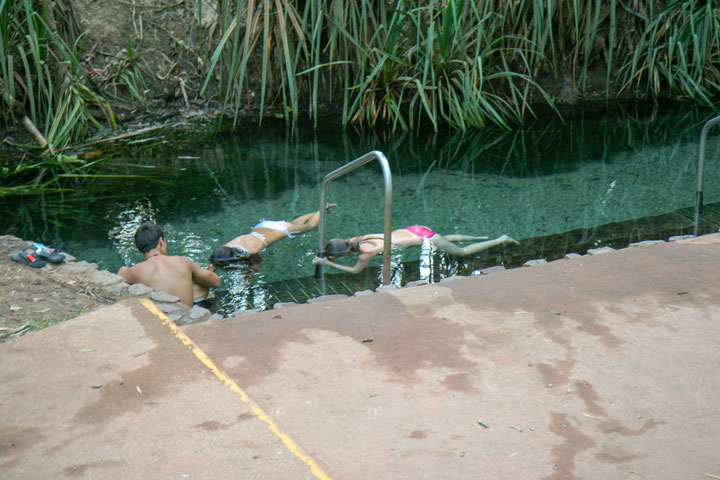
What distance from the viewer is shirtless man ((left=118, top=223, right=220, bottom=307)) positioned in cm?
331

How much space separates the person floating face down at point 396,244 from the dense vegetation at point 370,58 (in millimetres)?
2354

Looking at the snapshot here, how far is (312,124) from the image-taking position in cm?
768

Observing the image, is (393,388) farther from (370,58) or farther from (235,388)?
(370,58)

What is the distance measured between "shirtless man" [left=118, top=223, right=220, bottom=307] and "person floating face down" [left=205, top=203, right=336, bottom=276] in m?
0.59

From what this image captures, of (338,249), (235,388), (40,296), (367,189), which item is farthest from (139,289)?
(367,189)

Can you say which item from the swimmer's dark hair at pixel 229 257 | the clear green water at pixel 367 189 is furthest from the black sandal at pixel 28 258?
the swimmer's dark hair at pixel 229 257

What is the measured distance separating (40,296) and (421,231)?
2396 millimetres

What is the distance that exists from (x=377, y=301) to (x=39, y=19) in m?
5.05

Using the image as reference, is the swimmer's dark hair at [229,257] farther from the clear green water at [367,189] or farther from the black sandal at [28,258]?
the black sandal at [28,258]

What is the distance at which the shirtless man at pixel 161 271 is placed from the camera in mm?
3312

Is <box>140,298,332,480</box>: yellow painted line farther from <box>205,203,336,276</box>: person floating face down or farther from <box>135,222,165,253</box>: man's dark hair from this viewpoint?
<box>205,203,336,276</box>: person floating face down

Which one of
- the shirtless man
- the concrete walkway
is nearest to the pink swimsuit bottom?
the shirtless man

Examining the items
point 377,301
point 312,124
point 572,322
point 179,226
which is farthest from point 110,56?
point 572,322

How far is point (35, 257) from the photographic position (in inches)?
121
